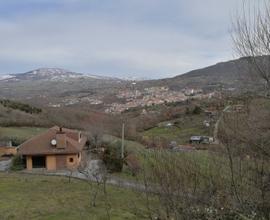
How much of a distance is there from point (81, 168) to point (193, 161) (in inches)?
1133

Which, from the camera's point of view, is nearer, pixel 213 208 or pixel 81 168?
pixel 213 208

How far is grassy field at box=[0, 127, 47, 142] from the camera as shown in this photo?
158 ft

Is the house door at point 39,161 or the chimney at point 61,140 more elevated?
the chimney at point 61,140

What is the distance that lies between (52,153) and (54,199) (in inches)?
523

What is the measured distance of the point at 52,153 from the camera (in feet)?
124

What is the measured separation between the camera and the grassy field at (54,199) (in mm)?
20477

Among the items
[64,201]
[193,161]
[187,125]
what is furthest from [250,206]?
[187,125]

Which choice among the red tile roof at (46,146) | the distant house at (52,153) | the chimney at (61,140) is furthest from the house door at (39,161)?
the chimney at (61,140)

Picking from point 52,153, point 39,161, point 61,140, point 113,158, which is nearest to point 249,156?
point 113,158

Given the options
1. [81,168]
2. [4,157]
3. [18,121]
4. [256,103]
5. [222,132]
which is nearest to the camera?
[222,132]

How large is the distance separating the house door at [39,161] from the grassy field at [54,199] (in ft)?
16.2

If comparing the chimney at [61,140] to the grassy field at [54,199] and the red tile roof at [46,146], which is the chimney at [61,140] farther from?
the grassy field at [54,199]

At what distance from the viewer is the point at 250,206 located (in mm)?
5172

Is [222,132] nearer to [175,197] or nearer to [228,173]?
[228,173]
